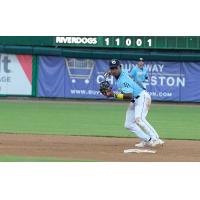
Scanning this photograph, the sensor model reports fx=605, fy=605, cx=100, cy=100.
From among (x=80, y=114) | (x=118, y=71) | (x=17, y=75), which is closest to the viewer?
(x=118, y=71)

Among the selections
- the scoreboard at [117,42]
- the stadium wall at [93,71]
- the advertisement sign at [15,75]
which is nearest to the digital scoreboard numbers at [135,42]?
the scoreboard at [117,42]

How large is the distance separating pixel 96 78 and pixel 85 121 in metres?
9.35

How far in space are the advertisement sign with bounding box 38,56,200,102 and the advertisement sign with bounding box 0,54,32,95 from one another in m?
0.57

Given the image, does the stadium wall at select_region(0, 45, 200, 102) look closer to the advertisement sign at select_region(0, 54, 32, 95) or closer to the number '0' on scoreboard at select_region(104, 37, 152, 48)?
the advertisement sign at select_region(0, 54, 32, 95)

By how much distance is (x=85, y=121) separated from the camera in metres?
17.0

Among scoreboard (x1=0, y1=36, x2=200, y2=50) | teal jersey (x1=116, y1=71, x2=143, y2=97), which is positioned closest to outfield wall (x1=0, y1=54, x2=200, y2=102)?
scoreboard (x1=0, y1=36, x2=200, y2=50)

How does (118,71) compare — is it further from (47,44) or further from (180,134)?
(47,44)

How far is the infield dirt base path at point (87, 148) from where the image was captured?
10391 mm

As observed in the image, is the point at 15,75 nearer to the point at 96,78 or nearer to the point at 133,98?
the point at 96,78

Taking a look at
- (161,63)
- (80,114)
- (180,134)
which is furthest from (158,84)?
(180,134)

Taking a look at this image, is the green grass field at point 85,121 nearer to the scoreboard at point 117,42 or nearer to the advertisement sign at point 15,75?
the scoreboard at point 117,42

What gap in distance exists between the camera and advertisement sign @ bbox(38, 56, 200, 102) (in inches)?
1014

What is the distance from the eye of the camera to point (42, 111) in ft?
66.1

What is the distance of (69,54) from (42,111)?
236 inches
